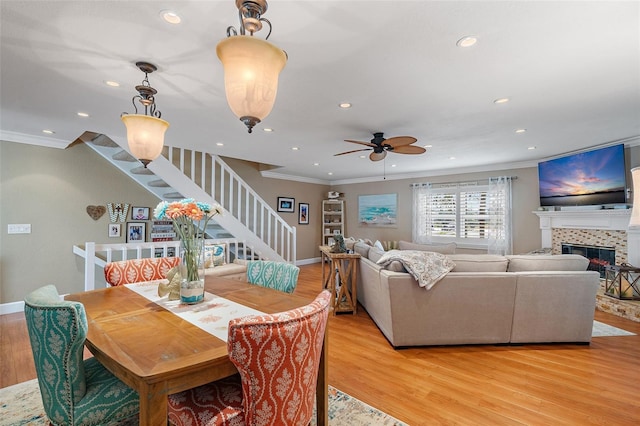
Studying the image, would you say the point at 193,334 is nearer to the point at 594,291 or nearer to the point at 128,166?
the point at 594,291

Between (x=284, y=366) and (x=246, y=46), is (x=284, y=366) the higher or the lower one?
the lower one

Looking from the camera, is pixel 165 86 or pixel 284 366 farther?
pixel 165 86

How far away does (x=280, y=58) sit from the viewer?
1.29 m

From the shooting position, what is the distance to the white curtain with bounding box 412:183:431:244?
682 cm

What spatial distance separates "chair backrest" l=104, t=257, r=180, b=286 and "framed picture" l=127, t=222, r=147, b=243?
2657mm

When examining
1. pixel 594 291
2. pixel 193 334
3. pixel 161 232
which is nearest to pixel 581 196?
pixel 594 291

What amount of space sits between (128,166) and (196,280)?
12.9 ft

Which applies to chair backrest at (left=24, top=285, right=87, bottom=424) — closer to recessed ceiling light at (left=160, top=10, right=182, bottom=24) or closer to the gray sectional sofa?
recessed ceiling light at (left=160, top=10, right=182, bottom=24)

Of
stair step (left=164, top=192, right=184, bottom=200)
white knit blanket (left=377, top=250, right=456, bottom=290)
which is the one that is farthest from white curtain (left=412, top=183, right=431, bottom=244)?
stair step (left=164, top=192, right=184, bottom=200)

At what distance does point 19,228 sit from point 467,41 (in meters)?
5.50

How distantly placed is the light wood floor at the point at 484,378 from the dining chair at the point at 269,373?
3.77ft

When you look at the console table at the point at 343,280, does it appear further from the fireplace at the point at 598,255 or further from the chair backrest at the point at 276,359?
the fireplace at the point at 598,255

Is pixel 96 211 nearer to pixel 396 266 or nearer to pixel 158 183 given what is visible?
pixel 158 183

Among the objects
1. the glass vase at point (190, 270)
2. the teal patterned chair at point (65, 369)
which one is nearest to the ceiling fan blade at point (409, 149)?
the glass vase at point (190, 270)
